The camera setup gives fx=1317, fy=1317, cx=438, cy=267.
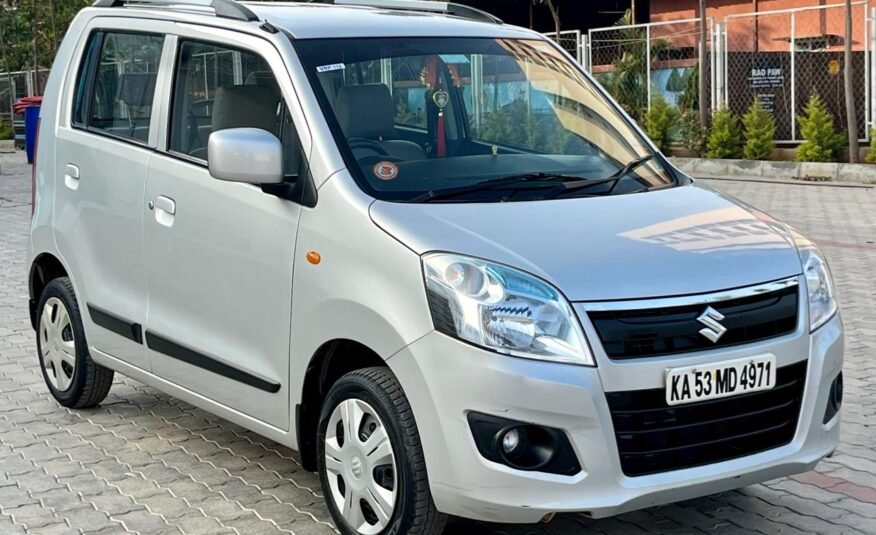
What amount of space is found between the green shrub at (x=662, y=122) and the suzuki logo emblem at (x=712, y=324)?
16.7 m

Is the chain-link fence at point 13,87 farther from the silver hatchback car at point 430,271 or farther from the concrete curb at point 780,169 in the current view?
the silver hatchback car at point 430,271

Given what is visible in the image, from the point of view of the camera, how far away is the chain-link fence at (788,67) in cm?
1844

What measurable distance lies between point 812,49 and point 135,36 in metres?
15.9

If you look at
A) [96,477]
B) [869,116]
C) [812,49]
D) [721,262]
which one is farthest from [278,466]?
[812,49]

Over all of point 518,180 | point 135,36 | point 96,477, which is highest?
point 135,36

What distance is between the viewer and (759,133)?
61.3 ft

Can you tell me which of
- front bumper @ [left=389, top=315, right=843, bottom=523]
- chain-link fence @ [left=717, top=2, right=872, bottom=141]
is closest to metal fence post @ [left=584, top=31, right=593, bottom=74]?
chain-link fence @ [left=717, top=2, right=872, bottom=141]

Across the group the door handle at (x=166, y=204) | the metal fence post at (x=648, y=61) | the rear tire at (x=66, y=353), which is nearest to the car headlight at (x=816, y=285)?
the door handle at (x=166, y=204)

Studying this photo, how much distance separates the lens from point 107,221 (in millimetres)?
5703

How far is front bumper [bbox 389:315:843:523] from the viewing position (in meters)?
3.76

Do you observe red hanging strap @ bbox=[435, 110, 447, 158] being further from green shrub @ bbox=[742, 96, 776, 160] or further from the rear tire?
green shrub @ bbox=[742, 96, 776, 160]

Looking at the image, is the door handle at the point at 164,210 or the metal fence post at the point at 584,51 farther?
the metal fence post at the point at 584,51

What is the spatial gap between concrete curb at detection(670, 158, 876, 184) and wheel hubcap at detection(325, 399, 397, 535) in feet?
45.5

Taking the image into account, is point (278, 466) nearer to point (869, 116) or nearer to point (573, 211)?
point (573, 211)
